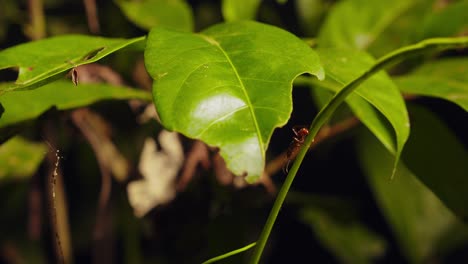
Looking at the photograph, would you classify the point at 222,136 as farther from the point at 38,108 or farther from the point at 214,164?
the point at 214,164

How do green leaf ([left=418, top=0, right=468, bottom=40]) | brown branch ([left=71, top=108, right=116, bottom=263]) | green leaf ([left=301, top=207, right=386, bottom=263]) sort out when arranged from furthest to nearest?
green leaf ([left=301, top=207, right=386, bottom=263])
brown branch ([left=71, top=108, right=116, bottom=263])
green leaf ([left=418, top=0, right=468, bottom=40])

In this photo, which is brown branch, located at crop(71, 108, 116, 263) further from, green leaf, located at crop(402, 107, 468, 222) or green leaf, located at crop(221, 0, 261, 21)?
green leaf, located at crop(402, 107, 468, 222)

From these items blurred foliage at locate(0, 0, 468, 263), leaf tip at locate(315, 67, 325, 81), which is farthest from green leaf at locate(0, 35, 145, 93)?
leaf tip at locate(315, 67, 325, 81)

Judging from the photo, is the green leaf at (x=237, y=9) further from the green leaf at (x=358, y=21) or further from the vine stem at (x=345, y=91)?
the vine stem at (x=345, y=91)

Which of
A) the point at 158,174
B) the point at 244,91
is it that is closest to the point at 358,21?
the point at 244,91

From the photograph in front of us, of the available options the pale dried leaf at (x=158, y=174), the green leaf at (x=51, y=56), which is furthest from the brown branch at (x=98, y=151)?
the green leaf at (x=51, y=56)

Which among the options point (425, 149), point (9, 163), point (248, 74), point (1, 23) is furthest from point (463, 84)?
point (1, 23)

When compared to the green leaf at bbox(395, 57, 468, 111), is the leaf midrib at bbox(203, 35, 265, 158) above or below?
above
